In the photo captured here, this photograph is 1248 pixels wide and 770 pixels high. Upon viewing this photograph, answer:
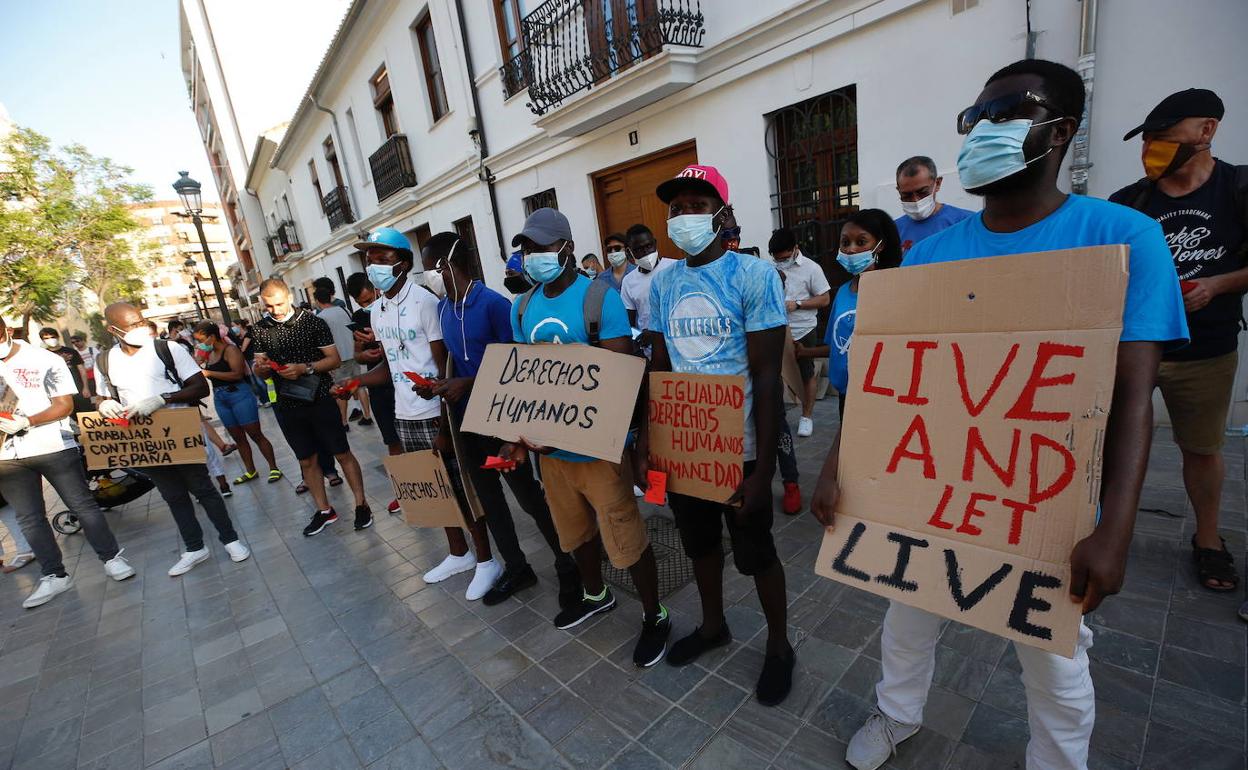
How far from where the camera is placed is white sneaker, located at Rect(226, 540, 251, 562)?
167 inches

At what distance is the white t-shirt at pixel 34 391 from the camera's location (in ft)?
11.9

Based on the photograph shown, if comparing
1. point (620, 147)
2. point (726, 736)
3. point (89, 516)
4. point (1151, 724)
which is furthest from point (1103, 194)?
point (89, 516)

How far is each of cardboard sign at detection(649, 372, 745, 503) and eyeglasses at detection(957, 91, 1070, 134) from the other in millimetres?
926

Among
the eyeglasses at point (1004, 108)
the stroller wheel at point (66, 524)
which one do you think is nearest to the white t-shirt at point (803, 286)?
the eyeglasses at point (1004, 108)

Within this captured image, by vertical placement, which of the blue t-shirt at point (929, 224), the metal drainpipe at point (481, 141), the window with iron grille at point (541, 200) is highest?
the metal drainpipe at point (481, 141)

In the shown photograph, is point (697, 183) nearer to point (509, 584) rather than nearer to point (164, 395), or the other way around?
point (509, 584)

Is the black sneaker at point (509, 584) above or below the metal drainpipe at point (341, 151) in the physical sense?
below

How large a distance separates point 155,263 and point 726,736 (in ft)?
108

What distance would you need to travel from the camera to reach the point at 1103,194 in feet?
13.3

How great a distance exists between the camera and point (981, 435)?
1.23m

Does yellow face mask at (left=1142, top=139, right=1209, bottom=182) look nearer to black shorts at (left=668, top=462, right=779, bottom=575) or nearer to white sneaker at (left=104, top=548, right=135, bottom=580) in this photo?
black shorts at (left=668, top=462, right=779, bottom=575)

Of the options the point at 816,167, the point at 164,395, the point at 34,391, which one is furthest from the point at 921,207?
the point at 34,391

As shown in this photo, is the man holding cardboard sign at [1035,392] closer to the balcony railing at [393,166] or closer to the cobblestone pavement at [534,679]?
the cobblestone pavement at [534,679]

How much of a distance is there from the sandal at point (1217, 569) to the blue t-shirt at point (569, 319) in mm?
2840
